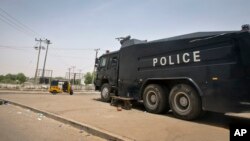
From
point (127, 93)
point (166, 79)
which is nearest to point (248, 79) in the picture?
point (166, 79)

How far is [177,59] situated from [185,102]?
152cm

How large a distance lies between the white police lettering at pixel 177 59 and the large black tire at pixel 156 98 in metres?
0.94

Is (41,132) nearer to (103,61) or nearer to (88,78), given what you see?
(103,61)

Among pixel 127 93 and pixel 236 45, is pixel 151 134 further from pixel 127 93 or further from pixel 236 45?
pixel 127 93

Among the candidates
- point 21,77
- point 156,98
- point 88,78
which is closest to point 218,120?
point 156,98

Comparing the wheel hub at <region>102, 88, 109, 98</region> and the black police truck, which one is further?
the wheel hub at <region>102, 88, 109, 98</region>

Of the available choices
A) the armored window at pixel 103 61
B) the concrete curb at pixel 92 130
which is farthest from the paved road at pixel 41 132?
the armored window at pixel 103 61

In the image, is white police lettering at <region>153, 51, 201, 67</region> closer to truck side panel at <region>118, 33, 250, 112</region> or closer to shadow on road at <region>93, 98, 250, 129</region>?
truck side panel at <region>118, 33, 250, 112</region>

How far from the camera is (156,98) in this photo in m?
7.98

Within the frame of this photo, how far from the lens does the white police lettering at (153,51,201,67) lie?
22.1ft

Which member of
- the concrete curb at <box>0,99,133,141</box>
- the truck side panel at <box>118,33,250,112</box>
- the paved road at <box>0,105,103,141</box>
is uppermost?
the truck side panel at <box>118,33,250,112</box>

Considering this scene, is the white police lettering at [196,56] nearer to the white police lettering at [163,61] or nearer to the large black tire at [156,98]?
the white police lettering at [163,61]

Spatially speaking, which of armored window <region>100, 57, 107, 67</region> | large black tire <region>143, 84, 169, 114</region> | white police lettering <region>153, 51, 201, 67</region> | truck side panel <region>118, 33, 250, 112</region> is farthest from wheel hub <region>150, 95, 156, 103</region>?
armored window <region>100, 57, 107, 67</region>

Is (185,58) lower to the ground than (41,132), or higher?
higher
